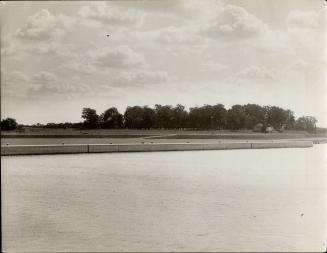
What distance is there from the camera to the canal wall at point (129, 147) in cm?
2131

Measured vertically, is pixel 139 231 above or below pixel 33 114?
below

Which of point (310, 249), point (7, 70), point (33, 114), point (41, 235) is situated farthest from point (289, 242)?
point (33, 114)

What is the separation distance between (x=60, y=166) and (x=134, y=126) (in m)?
13.4

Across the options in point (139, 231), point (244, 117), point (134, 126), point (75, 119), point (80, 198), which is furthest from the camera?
point (134, 126)

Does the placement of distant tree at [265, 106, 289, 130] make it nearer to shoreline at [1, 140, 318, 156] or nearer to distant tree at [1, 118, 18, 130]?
shoreline at [1, 140, 318, 156]

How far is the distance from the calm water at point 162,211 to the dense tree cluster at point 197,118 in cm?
758

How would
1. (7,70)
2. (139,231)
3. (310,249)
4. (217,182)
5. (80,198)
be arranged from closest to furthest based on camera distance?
(310,249) → (139,231) → (7,70) → (80,198) → (217,182)

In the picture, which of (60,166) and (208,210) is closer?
(208,210)

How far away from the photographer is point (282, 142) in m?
30.1

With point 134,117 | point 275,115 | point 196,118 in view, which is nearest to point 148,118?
point 134,117

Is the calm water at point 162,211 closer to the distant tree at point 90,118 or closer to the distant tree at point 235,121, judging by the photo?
the distant tree at point 90,118

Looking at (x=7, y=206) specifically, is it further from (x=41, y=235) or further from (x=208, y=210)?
(x=208, y=210)

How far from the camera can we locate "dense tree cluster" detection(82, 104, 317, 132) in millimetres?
22859

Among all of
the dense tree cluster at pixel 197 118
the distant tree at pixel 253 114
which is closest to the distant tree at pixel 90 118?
the dense tree cluster at pixel 197 118
